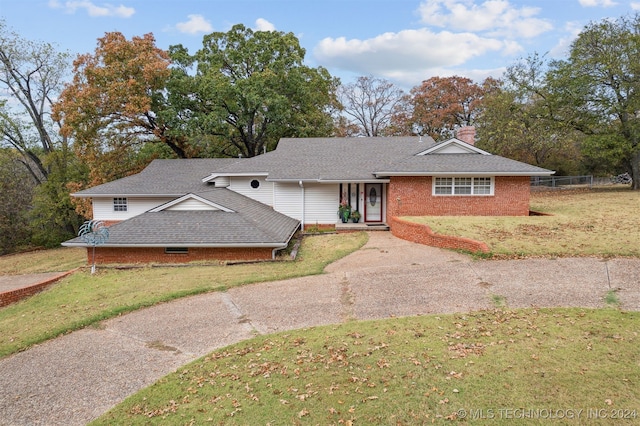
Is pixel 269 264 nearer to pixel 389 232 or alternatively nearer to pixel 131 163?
pixel 389 232

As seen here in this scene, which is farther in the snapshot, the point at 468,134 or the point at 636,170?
the point at 636,170

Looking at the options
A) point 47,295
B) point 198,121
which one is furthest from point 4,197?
point 47,295

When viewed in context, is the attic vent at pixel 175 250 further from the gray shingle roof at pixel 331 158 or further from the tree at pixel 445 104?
the tree at pixel 445 104

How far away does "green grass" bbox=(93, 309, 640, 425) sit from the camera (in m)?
4.08

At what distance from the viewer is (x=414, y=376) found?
472 centimetres

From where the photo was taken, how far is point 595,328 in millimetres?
5797

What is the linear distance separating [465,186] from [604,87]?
19189 millimetres

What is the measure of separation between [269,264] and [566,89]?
27.4 m

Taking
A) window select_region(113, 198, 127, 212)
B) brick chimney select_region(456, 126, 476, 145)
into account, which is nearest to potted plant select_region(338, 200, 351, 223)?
brick chimney select_region(456, 126, 476, 145)

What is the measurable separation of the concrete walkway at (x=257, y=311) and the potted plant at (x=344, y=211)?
7037 mm

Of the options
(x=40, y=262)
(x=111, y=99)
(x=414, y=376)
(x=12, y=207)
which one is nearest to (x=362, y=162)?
(x=414, y=376)

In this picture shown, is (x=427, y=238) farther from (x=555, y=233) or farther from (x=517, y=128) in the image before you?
(x=517, y=128)

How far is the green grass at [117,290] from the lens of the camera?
7863 millimetres

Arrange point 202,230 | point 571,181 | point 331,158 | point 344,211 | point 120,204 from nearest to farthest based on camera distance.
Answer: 1. point 202,230
2. point 344,211
3. point 331,158
4. point 120,204
5. point 571,181
